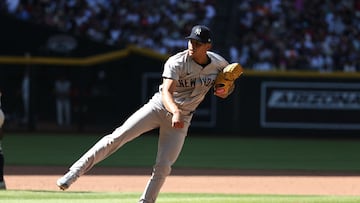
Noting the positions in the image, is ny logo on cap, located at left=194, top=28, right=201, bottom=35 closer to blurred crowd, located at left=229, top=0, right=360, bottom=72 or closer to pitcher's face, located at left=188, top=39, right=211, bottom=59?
pitcher's face, located at left=188, top=39, right=211, bottom=59

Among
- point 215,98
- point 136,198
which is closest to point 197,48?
point 136,198

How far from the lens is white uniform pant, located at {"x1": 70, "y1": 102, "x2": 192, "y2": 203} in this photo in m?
8.31

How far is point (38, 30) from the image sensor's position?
86.1 ft

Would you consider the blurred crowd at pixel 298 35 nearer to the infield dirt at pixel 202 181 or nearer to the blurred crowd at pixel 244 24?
the blurred crowd at pixel 244 24

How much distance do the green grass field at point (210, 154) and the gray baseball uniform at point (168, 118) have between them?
206 cm

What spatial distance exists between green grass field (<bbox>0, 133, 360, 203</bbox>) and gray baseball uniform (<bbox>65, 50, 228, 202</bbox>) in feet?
6.77

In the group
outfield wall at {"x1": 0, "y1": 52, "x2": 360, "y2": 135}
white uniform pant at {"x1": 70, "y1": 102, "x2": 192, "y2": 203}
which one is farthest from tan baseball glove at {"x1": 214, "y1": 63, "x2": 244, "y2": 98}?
outfield wall at {"x1": 0, "y1": 52, "x2": 360, "y2": 135}

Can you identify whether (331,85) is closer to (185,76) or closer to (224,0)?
(224,0)

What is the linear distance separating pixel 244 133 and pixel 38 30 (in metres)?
7.32

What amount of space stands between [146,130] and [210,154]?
993cm

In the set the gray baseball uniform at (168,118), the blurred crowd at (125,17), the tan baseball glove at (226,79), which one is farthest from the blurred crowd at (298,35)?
the gray baseball uniform at (168,118)

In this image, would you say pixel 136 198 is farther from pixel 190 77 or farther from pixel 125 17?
pixel 125 17

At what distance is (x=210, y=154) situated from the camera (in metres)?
18.4

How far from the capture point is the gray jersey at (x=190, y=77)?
853 cm
